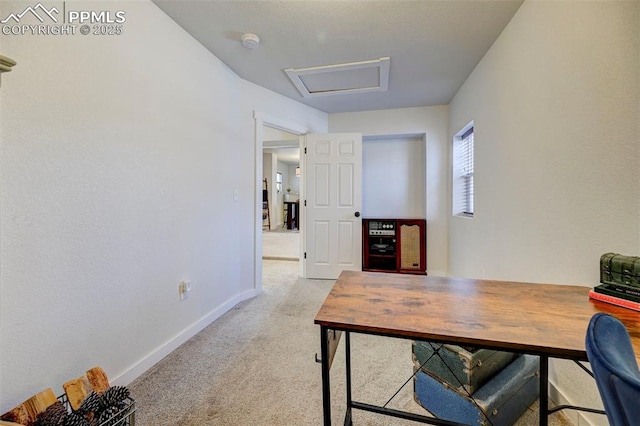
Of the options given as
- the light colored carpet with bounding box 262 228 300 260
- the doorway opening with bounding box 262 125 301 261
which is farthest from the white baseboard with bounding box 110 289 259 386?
the doorway opening with bounding box 262 125 301 261

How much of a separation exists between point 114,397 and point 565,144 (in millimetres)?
2352

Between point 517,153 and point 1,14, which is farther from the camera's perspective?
point 517,153

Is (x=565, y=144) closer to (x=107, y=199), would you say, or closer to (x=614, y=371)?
(x=614, y=371)

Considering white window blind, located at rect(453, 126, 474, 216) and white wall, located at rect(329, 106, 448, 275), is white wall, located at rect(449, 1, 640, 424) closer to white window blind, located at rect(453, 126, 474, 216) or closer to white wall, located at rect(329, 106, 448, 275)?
white window blind, located at rect(453, 126, 474, 216)

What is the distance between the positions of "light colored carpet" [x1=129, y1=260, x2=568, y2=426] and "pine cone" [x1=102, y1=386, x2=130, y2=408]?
291 mm

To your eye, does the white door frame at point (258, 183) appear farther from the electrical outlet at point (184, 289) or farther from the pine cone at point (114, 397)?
the pine cone at point (114, 397)

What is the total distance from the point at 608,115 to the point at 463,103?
6.61 feet

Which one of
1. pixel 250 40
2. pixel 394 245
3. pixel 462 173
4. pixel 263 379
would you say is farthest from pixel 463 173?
pixel 263 379

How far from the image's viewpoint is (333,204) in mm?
3689

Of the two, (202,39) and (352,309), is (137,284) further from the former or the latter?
(202,39)

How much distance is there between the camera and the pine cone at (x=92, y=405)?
105 centimetres

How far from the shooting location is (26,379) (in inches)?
44.0

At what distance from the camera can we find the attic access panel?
249cm

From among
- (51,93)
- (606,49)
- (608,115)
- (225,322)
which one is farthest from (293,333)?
(606,49)
